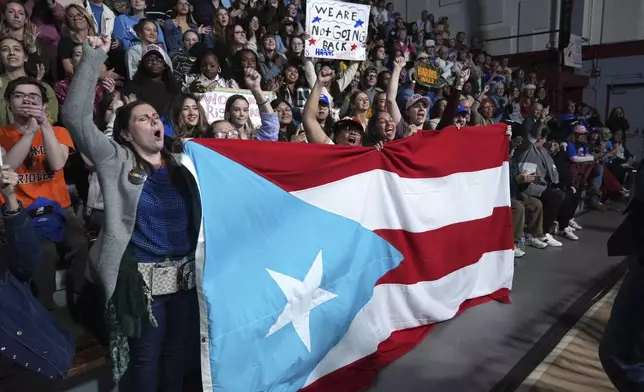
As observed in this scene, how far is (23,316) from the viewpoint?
5.41 ft

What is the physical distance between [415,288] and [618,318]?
139 centimetres

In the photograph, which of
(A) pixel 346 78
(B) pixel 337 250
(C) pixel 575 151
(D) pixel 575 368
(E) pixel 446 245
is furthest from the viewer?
(C) pixel 575 151

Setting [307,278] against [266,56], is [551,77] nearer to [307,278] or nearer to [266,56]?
[266,56]

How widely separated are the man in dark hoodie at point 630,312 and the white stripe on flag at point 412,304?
1249 millimetres

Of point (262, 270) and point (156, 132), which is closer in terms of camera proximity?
point (156, 132)

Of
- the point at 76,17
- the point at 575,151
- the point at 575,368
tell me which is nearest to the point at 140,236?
the point at 575,368

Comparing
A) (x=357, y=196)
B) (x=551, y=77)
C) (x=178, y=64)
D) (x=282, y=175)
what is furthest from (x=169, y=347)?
(x=551, y=77)

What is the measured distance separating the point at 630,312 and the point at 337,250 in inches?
52.1

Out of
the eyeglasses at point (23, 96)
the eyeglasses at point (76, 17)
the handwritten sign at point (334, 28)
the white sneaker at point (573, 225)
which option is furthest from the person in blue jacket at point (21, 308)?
the white sneaker at point (573, 225)

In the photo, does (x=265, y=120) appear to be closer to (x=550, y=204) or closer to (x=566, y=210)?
(x=550, y=204)

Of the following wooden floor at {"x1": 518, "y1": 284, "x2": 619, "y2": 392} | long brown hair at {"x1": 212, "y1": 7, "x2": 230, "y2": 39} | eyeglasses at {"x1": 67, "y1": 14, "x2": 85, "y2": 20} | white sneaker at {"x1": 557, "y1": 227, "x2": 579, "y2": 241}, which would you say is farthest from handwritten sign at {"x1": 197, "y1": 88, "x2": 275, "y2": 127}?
white sneaker at {"x1": 557, "y1": 227, "x2": 579, "y2": 241}

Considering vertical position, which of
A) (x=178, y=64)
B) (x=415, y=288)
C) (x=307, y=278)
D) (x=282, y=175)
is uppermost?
(x=178, y=64)

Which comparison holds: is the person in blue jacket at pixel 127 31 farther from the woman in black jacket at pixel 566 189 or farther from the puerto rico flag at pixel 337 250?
the woman in black jacket at pixel 566 189

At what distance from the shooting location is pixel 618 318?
1741 mm
